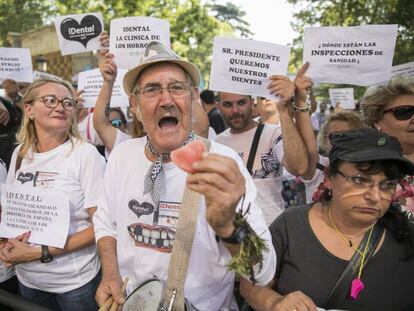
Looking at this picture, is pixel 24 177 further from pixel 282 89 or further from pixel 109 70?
pixel 282 89

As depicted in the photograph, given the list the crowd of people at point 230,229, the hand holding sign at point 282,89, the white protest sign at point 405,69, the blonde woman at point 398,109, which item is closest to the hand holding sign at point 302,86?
the hand holding sign at point 282,89

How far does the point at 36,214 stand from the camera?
8.07ft

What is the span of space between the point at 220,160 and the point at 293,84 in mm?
1745

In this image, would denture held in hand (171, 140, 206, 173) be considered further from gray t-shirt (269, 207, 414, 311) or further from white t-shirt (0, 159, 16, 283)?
white t-shirt (0, 159, 16, 283)

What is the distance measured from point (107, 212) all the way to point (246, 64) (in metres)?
1.56

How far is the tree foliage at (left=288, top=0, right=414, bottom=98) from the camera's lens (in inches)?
473

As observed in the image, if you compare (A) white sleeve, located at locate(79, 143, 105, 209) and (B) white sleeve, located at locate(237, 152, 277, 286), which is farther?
(A) white sleeve, located at locate(79, 143, 105, 209)

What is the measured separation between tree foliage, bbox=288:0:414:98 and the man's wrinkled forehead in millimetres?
11530

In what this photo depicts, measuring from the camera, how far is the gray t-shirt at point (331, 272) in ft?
5.82

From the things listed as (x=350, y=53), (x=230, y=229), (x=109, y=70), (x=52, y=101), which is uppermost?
(x=350, y=53)

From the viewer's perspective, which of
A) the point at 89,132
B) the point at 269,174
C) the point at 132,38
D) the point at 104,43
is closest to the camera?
the point at 269,174

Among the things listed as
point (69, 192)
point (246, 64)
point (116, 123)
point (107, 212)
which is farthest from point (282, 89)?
point (116, 123)

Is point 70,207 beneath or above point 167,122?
beneath

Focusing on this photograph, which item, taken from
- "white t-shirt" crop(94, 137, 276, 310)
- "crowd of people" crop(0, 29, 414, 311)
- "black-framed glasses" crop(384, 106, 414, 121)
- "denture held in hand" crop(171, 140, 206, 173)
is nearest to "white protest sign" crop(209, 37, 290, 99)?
Answer: "black-framed glasses" crop(384, 106, 414, 121)
